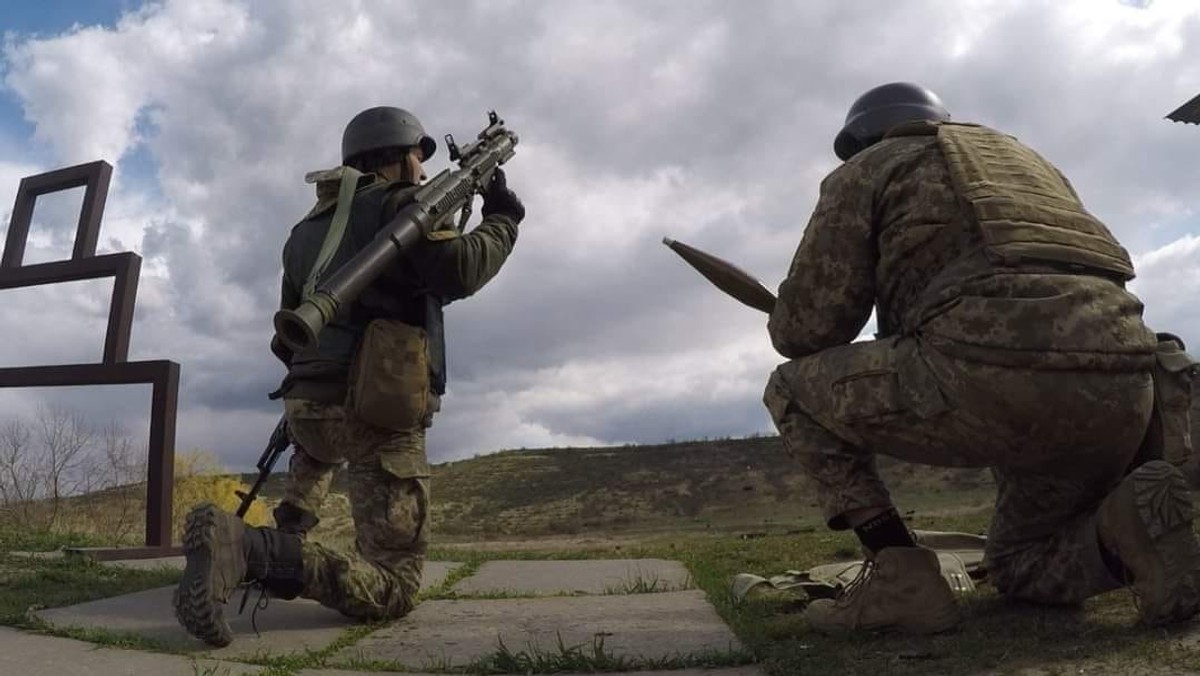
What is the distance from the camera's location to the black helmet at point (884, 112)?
3.10 metres

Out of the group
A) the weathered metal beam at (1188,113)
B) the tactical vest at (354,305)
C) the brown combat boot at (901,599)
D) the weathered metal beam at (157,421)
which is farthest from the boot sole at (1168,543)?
the weathered metal beam at (1188,113)

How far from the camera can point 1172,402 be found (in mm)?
2379

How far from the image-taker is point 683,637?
101 inches

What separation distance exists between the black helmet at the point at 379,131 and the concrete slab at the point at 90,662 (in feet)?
6.40

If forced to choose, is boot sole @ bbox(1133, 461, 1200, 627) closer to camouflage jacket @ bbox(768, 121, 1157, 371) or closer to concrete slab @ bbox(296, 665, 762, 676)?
camouflage jacket @ bbox(768, 121, 1157, 371)

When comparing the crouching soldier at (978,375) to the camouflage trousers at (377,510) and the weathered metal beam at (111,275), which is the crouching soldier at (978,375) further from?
the weathered metal beam at (111,275)

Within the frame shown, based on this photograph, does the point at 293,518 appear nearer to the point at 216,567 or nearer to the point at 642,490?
the point at 216,567

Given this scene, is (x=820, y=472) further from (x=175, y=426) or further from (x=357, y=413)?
(x=175, y=426)

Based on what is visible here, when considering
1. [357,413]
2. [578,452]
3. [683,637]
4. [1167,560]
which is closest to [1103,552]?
[1167,560]

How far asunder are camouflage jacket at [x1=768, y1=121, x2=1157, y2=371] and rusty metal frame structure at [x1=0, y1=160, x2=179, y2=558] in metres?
3.71

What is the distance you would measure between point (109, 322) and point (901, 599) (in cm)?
472

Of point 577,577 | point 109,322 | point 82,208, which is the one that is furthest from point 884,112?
point 82,208

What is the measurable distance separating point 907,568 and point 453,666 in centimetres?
113

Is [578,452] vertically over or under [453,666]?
over
